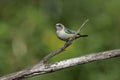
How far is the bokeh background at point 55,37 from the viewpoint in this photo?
6824 millimetres

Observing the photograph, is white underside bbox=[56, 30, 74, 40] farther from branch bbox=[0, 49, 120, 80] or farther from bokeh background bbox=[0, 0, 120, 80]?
bokeh background bbox=[0, 0, 120, 80]

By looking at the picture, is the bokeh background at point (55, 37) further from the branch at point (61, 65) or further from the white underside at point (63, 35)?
the branch at point (61, 65)

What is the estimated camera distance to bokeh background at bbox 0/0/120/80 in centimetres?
682

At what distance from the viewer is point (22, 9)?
290 inches

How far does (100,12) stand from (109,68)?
0.72m

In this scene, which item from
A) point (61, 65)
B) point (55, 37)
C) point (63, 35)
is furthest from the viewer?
point (55, 37)

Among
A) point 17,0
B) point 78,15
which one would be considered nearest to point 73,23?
point 78,15

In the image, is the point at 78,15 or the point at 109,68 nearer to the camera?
the point at 109,68

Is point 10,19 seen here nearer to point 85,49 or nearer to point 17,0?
point 17,0

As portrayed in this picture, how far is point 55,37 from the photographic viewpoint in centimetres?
673

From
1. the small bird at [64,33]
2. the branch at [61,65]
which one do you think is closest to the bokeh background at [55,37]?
the small bird at [64,33]

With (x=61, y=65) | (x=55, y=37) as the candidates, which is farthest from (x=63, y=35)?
(x=55, y=37)

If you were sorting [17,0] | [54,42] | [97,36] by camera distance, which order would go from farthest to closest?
[17,0]
[97,36]
[54,42]

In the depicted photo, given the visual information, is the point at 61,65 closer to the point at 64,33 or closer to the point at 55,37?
the point at 64,33
